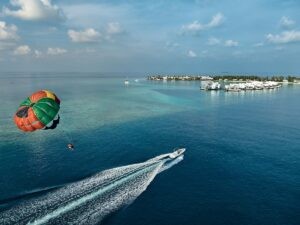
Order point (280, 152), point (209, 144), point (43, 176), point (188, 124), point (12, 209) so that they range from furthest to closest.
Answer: point (188, 124) < point (209, 144) < point (280, 152) < point (43, 176) < point (12, 209)

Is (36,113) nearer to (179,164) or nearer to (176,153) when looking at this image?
(179,164)

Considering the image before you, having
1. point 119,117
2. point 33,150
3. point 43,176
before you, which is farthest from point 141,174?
point 119,117

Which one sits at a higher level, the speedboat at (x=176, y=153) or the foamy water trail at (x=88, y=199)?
the speedboat at (x=176, y=153)

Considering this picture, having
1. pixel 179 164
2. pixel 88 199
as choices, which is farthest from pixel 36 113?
pixel 179 164

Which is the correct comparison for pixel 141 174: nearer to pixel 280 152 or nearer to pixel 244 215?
pixel 244 215

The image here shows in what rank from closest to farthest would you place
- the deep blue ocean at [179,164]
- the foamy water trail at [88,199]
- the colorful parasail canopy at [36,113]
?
the foamy water trail at [88,199]
the deep blue ocean at [179,164]
the colorful parasail canopy at [36,113]

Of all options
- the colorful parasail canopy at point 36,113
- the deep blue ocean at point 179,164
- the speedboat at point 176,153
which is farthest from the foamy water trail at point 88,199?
the colorful parasail canopy at point 36,113

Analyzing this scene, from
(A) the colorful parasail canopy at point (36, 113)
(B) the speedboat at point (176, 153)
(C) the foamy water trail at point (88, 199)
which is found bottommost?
(C) the foamy water trail at point (88, 199)

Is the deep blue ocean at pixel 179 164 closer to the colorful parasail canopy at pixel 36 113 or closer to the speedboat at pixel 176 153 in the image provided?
the speedboat at pixel 176 153
